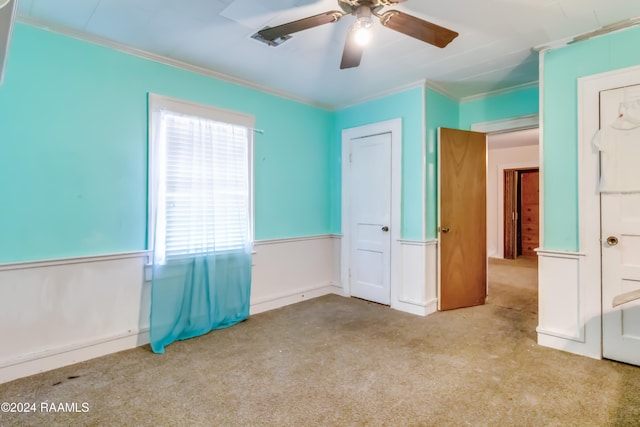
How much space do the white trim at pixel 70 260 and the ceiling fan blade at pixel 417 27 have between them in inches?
98.5

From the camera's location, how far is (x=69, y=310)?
2436 mm

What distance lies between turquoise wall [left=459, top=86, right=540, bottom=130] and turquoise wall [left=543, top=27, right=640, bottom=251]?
2.84 ft

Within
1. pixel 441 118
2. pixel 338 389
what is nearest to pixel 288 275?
pixel 338 389

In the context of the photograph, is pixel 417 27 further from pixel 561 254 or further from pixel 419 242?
pixel 419 242

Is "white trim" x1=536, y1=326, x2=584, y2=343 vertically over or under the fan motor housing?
under

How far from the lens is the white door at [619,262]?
7.54ft

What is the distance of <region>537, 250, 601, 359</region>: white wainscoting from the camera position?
2469 mm

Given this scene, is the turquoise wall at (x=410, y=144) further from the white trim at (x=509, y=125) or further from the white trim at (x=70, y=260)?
the white trim at (x=70, y=260)

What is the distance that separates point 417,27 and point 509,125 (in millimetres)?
2363

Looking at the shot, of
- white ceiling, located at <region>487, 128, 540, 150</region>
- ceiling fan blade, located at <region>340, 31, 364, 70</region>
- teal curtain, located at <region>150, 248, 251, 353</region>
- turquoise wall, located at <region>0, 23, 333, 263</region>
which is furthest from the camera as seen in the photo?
white ceiling, located at <region>487, 128, 540, 150</region>

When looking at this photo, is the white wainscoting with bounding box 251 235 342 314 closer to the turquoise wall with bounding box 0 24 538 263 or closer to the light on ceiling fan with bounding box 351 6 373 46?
the turquoise wall with bounding box 0 24 538 263

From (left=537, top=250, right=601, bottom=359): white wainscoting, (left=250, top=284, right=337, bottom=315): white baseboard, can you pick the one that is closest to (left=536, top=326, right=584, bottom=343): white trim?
(left=537, top=250, right=601, bottom=359): white wainscoting

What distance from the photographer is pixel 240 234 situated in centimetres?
331

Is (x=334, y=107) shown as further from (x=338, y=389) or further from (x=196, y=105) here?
(x=338, y=389)
